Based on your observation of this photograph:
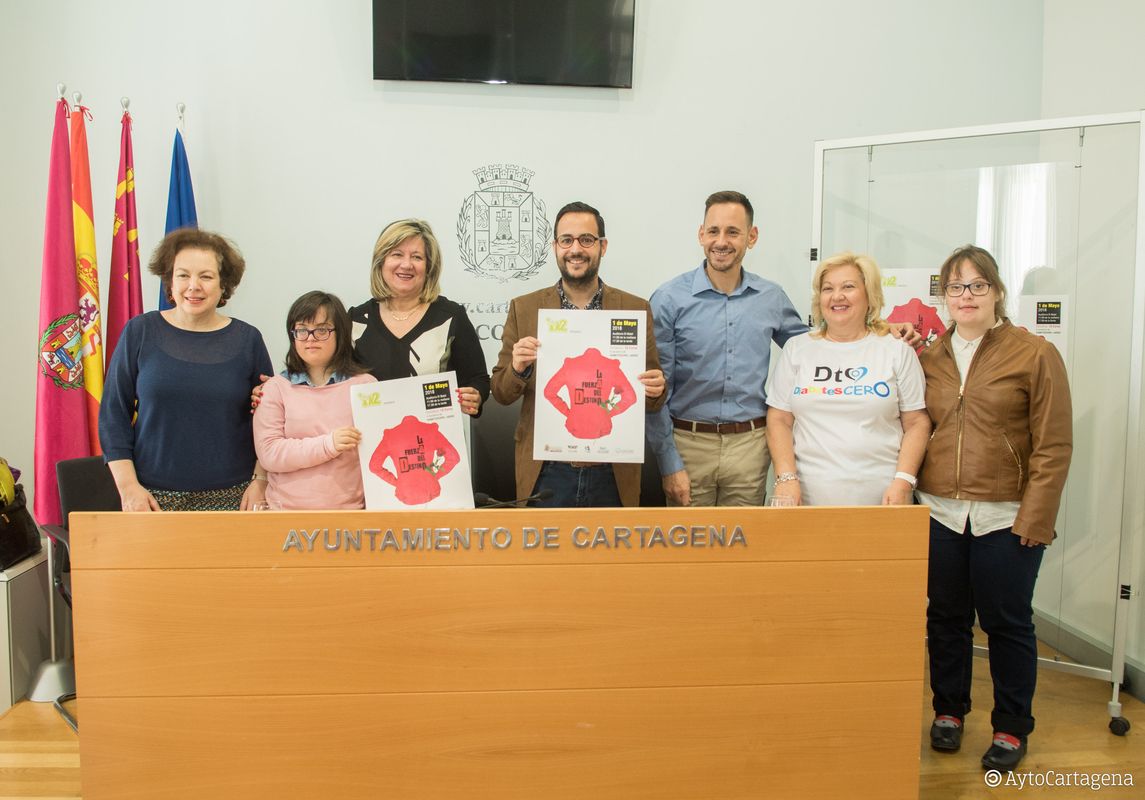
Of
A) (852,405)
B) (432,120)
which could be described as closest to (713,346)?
(852,405)

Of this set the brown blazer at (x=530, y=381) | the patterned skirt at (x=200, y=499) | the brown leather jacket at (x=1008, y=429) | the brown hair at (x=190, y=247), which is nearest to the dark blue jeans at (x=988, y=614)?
the brown leather jacket at (x=1008, y=429)

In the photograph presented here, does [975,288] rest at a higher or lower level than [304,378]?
higher

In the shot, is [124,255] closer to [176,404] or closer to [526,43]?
[176,404]

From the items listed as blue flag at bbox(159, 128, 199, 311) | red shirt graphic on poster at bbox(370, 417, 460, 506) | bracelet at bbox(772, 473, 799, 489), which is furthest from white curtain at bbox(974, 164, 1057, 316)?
blue flag at bbox(159, 128, 199, 311)

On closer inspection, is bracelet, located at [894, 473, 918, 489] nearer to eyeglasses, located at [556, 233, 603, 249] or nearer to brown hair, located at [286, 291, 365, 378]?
eyeglasses, located at [556, 233, 603, 249]

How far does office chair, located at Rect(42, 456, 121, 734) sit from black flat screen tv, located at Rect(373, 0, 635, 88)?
223cm

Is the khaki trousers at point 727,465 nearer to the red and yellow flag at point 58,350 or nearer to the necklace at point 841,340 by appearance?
the necklace at point 841,340

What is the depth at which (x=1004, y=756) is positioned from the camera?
2.55 meters

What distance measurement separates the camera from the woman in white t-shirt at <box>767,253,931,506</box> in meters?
2.38

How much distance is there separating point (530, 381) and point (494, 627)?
91 centimetres

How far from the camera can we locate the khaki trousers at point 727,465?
8.96ft

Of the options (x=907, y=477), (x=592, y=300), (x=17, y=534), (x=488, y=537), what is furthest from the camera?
(x=17, y=534)

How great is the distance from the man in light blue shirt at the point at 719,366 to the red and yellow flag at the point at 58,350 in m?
2.50

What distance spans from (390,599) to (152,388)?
111cm
